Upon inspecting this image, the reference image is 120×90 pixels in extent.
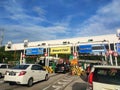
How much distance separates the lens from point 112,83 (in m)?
5.73

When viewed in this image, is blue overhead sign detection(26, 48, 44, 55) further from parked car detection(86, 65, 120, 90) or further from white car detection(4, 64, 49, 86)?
parked car detection(86, 65, 120, 90)

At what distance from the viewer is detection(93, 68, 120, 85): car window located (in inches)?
228

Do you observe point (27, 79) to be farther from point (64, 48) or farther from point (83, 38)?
point (83, 38)

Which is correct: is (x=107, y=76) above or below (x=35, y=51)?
below

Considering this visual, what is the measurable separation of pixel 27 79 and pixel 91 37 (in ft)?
129

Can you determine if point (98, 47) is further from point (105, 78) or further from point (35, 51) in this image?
point (105, 78)

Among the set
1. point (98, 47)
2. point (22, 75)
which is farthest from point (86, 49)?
point (22, 75)

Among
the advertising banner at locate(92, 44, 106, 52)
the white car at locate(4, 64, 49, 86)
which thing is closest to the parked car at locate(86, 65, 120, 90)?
the white car at locate(4, 64, 49, 86)

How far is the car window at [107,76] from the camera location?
579cm

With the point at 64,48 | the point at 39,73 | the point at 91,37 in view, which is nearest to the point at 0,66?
the point at 39,73

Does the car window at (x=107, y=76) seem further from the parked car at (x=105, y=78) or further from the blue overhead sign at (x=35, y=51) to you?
the blue overhead sign at (x=35, y=51)

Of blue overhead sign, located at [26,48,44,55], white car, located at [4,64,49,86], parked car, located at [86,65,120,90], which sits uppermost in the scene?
blue overhead sign, located at [26,48,44,55]

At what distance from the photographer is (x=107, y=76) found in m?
5.99

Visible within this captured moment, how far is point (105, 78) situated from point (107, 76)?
3.8 inches
